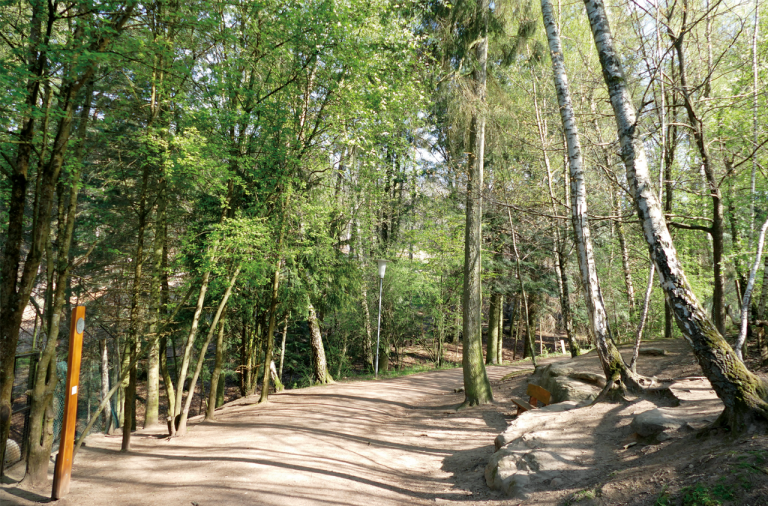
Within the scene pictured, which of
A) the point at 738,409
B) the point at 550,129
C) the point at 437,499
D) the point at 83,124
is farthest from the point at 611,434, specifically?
the point at 550,129

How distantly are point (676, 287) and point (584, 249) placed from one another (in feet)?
8.55

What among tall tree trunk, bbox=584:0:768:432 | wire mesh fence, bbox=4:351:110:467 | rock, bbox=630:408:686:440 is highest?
tall tree trunk, bbox=584:0:768:432

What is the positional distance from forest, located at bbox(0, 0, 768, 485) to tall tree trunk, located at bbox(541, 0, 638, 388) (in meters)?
0.03

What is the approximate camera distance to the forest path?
4527 mm

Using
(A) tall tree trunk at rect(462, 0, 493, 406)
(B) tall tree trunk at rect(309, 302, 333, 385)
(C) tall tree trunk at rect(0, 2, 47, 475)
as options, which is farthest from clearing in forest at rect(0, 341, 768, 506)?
(B) tall tree trunk at rect(309, 302, 333, 385)

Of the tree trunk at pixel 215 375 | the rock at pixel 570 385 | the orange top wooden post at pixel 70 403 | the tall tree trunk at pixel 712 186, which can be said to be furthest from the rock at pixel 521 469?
the tree trunk at pixel 215 375

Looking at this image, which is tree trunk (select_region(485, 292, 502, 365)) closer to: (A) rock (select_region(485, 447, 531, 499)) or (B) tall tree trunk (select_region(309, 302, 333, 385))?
(B) tall tree trunk (select_region(309, 302, 333, 385))

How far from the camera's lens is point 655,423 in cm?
440

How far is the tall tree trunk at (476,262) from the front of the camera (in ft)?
30.1

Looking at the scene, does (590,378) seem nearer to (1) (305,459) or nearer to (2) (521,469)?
(2) (521,469)

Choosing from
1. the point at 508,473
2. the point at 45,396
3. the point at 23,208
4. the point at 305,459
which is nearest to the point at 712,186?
the point at 508,473

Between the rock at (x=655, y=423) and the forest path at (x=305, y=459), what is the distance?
5.43ft

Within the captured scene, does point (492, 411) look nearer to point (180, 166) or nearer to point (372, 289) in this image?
point (180, 166)

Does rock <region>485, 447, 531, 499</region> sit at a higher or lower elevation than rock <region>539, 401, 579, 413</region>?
lower
